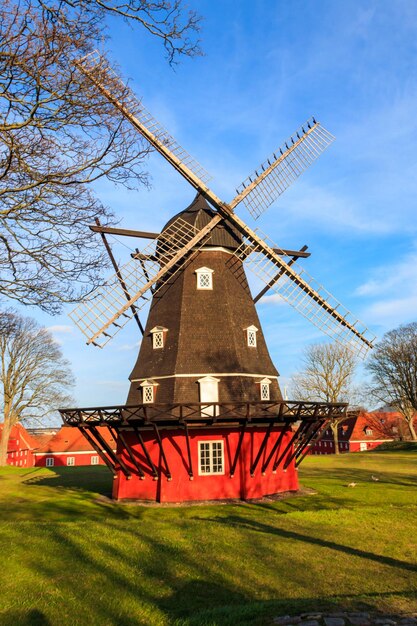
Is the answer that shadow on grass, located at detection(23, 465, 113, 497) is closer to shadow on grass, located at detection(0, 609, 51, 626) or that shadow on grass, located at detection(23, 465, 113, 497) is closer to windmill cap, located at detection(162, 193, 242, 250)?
windmill cap, located at detection(162, 193, 242, 250)

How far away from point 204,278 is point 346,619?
15885 mm

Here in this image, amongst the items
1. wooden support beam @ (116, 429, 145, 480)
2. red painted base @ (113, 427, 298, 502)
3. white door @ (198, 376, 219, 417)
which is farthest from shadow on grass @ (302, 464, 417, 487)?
wooden support beam @ (116, 429, 145, 480)

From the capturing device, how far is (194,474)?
17891 millimetres

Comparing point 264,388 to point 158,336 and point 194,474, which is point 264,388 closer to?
point 194,474

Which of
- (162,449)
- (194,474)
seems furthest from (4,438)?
(162,449)

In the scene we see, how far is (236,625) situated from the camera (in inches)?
226

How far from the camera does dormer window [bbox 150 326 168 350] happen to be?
19844 mm

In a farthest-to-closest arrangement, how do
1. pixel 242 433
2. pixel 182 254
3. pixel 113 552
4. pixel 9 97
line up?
pixel 182 254 → pixel 242 433 → pixel 113 552 → pixel 9 97

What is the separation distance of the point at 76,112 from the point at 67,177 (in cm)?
120

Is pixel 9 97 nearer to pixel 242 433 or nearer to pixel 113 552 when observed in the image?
pixel 113 552

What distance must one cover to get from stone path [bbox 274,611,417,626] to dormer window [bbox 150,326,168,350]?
14476 millimetres

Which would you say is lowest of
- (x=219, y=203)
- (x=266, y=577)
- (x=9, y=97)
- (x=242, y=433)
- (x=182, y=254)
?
(x=266, y=577)

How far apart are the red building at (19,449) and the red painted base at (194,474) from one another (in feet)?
157

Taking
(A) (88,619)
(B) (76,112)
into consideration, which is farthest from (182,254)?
(A) (88,619)
